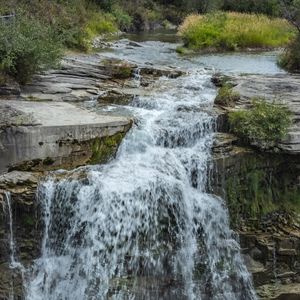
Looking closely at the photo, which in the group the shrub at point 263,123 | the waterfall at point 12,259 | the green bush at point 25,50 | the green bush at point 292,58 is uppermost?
the green bush at point 25,50

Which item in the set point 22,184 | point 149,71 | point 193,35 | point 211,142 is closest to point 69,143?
point 22,184

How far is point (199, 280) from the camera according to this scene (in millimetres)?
9195

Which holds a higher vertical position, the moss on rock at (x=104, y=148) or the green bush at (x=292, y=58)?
the green bush at (x=292, y=58)

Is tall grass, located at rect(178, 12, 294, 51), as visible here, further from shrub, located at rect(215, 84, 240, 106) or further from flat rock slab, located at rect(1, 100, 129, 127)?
flat rock slab, located at rect(1, 100, 129, 127)

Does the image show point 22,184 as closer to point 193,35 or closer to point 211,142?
point 211,142

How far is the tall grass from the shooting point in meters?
21.7

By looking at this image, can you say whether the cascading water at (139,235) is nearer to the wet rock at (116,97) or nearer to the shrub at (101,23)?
the wet rock at (116,97)

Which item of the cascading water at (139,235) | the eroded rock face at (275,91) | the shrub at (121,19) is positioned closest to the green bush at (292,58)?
the eroded rock face at (275,91)

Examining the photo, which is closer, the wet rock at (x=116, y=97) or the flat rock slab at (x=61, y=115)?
the flat rock slab at (x=61, y=115)

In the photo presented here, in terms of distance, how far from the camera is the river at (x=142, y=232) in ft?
28.7

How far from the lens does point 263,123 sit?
9.91m

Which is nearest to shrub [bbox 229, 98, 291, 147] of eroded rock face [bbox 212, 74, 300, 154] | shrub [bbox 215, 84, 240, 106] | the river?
eroded rock face [bbox 212, 74, 300, 154]

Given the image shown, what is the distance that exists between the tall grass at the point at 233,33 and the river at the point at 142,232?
12.2 metres

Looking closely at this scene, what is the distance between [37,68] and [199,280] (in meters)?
5.87
